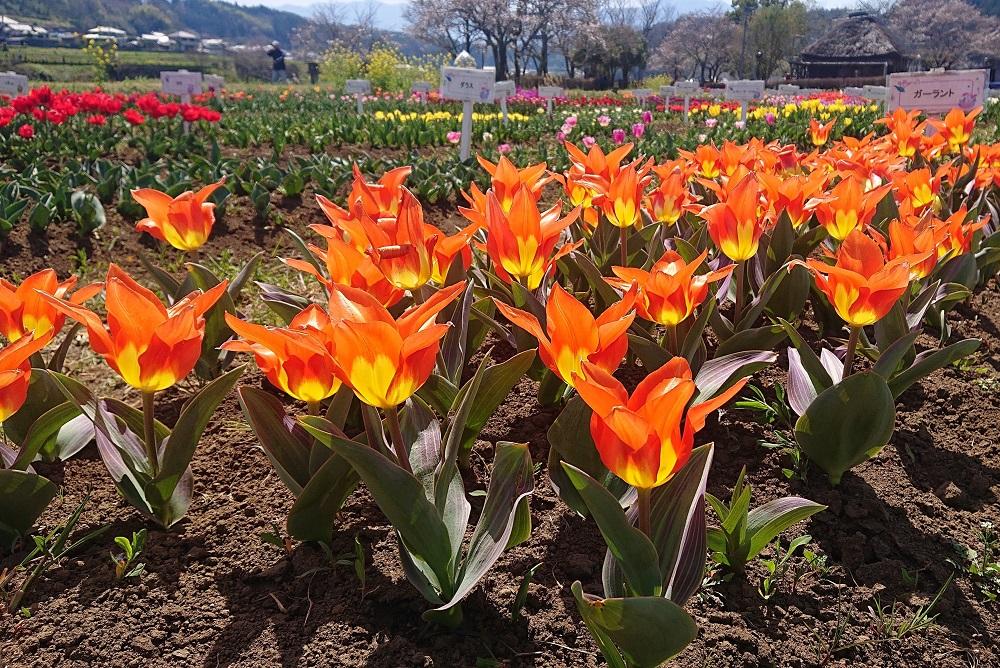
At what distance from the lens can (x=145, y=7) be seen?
157750mm

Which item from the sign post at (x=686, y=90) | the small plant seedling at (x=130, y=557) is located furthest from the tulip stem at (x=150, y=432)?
the sign post at (x=686, y=90)

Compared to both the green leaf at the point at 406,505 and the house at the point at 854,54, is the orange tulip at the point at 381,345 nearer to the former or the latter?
the green leaf at the point at 406,505

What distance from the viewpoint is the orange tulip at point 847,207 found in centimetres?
244

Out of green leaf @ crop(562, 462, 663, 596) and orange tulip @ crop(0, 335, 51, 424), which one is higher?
orange tulip @ crop(0, 335, 51, 424)

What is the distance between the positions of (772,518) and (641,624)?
53cm

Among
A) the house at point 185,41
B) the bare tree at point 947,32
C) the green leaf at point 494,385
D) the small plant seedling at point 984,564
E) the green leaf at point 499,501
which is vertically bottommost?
the small plant seedling at point 984,564

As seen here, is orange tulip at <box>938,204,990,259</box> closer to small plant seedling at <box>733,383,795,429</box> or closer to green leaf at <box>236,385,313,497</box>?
small plant seedling at <box>733,383,795,429</box>

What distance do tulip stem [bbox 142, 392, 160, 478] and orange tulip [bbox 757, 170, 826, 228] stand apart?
6.60ft

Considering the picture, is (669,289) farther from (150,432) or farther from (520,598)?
→ (150,432)

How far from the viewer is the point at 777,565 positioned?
1.65 m

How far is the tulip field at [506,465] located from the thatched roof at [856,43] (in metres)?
59.5

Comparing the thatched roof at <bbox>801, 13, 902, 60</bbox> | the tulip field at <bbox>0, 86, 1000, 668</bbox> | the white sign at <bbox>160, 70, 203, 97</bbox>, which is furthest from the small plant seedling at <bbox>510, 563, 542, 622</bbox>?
the thatched roof at <bbox>801, 13, 902, 60</bbox>

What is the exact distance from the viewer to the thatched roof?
52.8 metres

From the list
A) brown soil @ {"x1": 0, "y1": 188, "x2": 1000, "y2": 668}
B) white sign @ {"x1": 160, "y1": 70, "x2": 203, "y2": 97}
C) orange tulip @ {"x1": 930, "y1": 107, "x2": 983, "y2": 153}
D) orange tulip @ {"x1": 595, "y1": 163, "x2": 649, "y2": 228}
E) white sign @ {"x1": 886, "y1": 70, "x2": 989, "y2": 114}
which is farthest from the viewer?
white sign @ {"x1": 160, "y1": 70, "x2": 203, "y2": 97}
